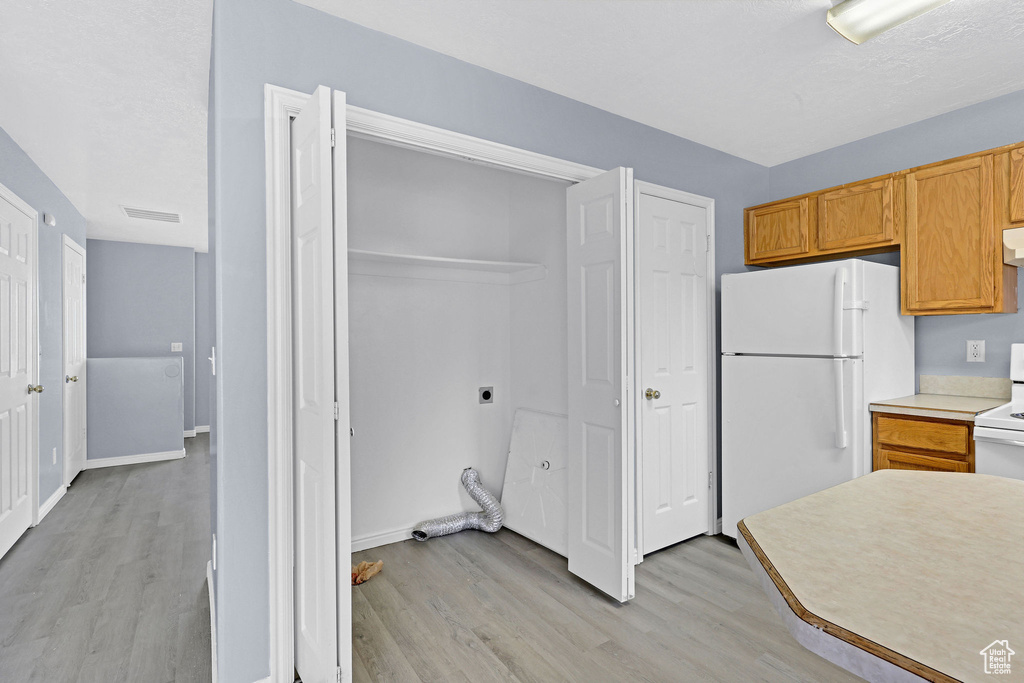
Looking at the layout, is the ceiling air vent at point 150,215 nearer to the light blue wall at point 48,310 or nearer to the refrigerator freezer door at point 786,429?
the light blue wall at point 48,310

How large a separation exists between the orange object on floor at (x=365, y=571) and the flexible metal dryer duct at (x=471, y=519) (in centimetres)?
44

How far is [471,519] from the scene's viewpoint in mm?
3354

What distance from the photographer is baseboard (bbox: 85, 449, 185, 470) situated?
206 inches

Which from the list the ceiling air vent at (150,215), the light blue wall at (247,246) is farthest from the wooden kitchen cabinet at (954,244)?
the ceiling air vent at (150,215)

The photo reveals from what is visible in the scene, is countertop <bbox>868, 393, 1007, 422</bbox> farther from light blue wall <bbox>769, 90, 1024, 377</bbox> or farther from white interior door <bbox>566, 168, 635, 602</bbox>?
white interior door <bbox>566, 168, 635, 602</bbox>

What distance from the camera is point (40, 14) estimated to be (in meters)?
1.97

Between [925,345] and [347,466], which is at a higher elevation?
[925,345]

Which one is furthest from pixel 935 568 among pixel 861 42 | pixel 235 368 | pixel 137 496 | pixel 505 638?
pixel 137 496

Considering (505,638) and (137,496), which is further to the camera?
(137,496)

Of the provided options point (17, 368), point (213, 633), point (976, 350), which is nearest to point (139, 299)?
point (17, 368)

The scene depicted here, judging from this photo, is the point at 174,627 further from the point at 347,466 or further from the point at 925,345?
the point at 925,345

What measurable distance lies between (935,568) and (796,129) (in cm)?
305

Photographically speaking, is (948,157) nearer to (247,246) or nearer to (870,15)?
(870,15)

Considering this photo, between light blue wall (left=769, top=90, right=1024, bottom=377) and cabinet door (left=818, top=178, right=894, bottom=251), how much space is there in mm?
262
